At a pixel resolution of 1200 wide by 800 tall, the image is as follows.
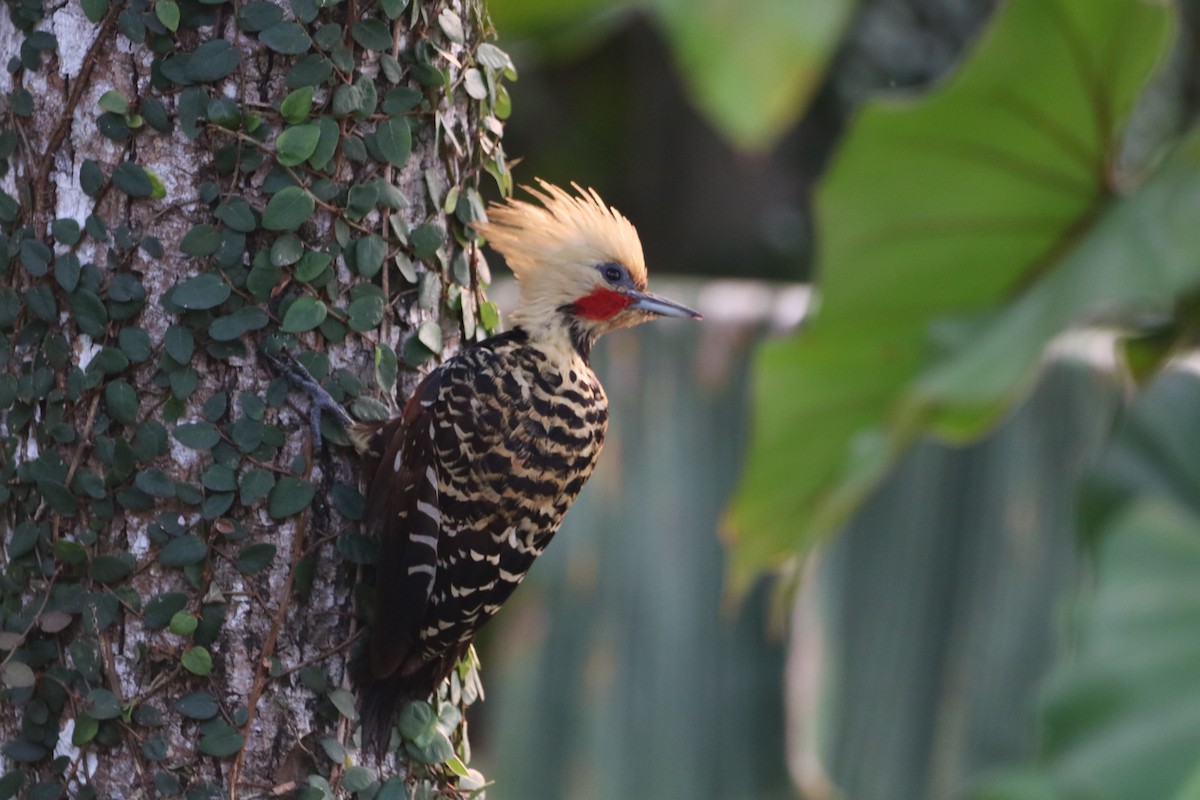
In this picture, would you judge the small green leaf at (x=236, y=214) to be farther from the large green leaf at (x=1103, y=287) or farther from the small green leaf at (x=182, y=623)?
the large green leaf at (x=1103, y=287)

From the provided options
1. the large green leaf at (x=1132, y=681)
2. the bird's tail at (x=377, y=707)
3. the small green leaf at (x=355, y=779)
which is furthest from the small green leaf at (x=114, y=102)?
the large green leaf at (x=1132, y=681)

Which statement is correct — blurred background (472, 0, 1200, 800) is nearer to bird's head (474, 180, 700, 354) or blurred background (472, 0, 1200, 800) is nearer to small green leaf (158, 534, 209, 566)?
bird's head (474, 180, 700, 354)

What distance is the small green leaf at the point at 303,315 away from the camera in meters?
1.86

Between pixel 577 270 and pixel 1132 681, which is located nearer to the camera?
pixel 1132 681

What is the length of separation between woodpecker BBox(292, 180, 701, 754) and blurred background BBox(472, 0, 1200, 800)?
31 centimetres

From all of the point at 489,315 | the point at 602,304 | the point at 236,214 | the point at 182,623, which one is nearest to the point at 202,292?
the point at 236,214

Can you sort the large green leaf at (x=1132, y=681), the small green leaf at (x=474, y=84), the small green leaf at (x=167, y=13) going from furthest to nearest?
the small green leaf at (x=474, y=84), the small green leaf at (x=167, y=13), the large green leaf at (x=1132, y=681)

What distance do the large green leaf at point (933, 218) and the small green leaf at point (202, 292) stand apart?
→ 71cm

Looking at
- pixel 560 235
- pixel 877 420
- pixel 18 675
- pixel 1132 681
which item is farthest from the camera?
pixel 560 235

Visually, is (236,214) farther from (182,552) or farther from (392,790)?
(392,790)

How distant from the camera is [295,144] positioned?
1.84m

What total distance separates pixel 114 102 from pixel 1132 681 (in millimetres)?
1388

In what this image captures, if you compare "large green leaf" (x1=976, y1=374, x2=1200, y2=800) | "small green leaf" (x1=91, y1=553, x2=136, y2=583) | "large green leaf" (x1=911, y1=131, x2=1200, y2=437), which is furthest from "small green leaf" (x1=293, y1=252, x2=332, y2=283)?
"large green leaf" (x1=976, y1=374, x2=1200, y2=800)

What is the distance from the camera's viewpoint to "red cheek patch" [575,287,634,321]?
7.23 feet
